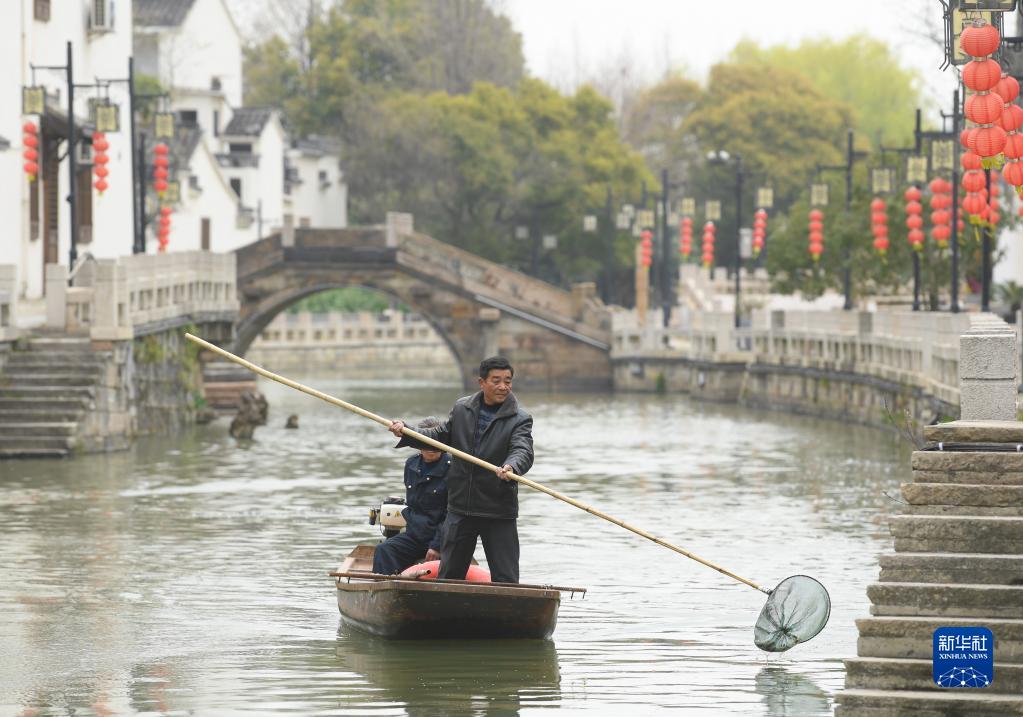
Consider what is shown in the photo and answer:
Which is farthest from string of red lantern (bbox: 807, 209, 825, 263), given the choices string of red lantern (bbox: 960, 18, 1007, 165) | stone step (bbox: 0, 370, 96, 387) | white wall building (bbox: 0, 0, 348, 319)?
string of red lantern (bbox: 960, 18, 1007, 165)

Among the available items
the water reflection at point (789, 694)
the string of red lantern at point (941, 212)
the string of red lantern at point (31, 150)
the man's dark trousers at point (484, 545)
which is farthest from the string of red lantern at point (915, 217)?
the water reflection at point (789, 694)

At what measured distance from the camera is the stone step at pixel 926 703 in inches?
472

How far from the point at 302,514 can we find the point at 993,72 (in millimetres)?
10375

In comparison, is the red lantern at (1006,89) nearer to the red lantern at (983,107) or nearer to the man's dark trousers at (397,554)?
the red lantern at (983,107)

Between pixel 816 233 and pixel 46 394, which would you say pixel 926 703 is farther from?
pixel 816 233

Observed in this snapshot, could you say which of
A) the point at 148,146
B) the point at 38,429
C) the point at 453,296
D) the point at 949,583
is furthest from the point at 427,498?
the point at 148,146

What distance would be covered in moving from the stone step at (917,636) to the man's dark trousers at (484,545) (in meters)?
3.54

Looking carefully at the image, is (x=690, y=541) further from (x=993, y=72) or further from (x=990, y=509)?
(x=990, y=509)

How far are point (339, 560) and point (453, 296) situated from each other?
39.6m

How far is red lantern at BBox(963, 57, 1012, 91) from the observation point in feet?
64.5

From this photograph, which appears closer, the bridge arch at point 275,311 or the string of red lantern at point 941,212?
the string of red lantern at point 941,212

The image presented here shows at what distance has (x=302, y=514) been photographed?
85.6ft

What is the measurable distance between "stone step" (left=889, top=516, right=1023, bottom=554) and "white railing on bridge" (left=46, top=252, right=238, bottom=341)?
852 inches

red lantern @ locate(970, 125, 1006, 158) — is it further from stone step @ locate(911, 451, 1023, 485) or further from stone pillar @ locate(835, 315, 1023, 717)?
stone step @ locate(911, 451, 1023, 485)
